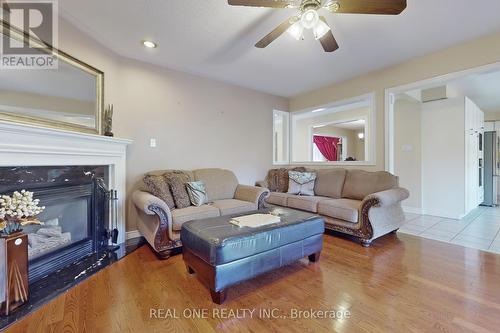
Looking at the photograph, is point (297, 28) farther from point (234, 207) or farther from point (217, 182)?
point (217, 182)

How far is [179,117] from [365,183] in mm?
2959

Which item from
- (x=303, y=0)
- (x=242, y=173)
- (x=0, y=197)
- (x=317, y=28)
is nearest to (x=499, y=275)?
(x=317, y=28)

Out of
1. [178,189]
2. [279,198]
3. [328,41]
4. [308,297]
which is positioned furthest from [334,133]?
[308,297]

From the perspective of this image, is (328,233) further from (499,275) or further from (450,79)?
(450,79)

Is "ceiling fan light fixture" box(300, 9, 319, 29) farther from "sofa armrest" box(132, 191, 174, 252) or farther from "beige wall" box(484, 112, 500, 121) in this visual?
"beige wall" box(484, 112, 500, 121)

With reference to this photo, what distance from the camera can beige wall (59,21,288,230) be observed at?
2.88 meters

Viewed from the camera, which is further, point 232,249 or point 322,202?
point 322,202

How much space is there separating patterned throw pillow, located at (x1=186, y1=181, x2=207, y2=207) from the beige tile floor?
2947 millimetres

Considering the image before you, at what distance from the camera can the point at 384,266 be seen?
2.21m

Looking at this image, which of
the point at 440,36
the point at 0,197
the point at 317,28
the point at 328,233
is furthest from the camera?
the point at 328,233

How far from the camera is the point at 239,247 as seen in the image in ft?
5.47

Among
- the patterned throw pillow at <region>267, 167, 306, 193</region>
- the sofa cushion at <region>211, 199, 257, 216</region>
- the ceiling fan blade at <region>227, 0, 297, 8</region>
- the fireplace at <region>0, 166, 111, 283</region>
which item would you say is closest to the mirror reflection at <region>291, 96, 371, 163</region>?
the patterned throw pillow at <region>267, 167, 306, 193</region>

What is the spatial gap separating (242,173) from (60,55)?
9.56 ft

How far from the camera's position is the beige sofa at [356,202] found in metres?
2.71
